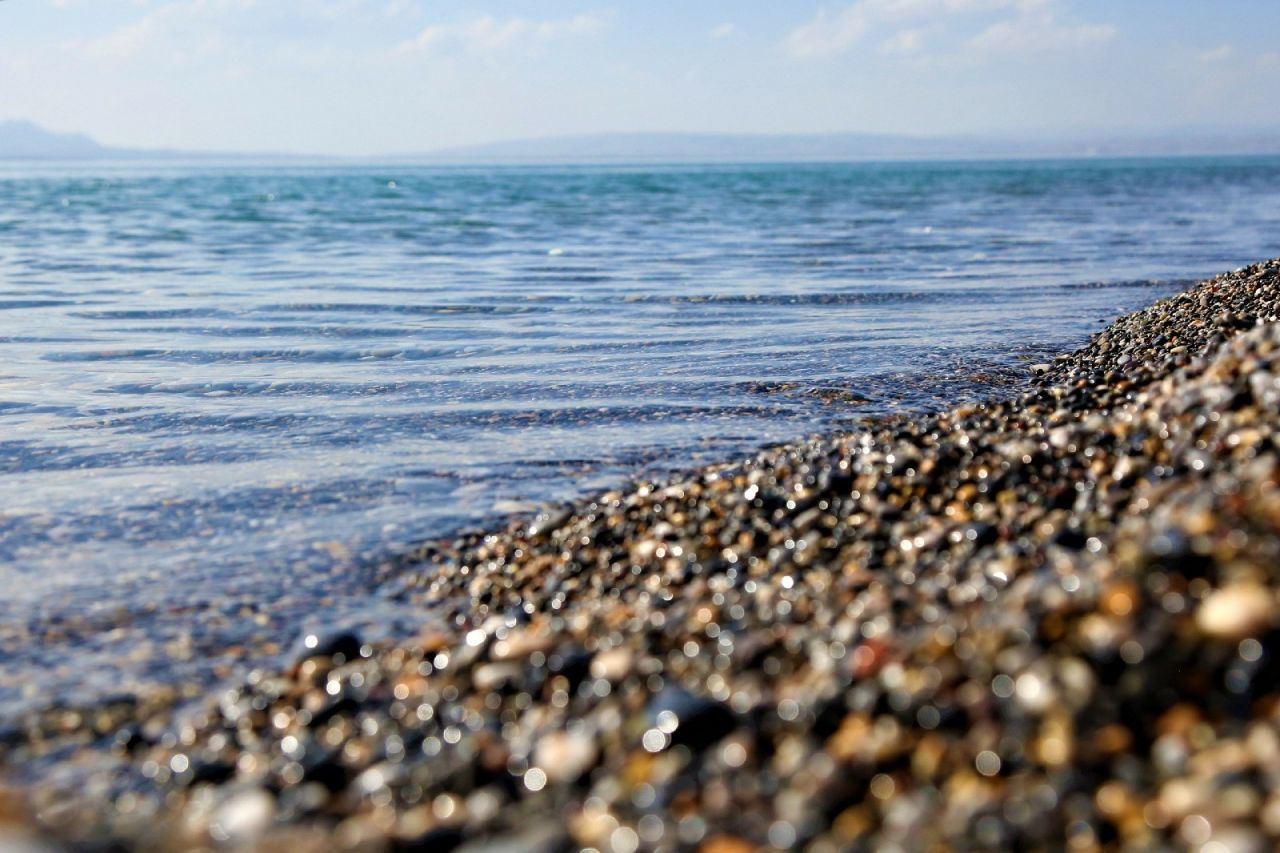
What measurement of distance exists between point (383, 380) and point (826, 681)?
27.4 ft

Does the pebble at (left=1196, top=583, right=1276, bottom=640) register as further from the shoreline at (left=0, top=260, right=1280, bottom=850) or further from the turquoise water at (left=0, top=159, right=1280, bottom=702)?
the turquoise water at (left=0, top=159, right=1280, bottom=702)

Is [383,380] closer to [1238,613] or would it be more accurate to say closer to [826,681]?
[826,681]

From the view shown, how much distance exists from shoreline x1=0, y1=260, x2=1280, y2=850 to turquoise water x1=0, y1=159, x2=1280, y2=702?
3.08 ft

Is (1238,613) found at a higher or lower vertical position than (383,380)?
higher

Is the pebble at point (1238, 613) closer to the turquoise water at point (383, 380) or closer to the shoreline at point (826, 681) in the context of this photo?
the shoreline at point (826, 681)

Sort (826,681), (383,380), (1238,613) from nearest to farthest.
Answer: (1238,613) → (826,681) → (383,380)

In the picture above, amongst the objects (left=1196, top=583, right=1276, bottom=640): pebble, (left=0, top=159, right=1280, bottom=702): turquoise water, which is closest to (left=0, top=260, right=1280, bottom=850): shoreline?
(left=1196, top=583, right=1276, bottom=640): pebble

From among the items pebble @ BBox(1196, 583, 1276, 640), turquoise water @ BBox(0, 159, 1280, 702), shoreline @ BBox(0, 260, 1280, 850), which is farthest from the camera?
turquoise water @ BBox(0, 159, 1280, 702)

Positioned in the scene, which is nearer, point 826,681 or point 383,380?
point 826,681

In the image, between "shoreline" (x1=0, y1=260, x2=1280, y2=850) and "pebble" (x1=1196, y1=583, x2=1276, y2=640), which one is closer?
"shoreline" (x1=0, y1=260, x2=1280, y2=850)

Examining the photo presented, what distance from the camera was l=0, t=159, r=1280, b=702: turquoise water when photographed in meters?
6.25

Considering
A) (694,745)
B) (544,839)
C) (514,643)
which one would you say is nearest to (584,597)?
(514,643)

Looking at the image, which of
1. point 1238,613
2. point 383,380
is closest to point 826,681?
point 1238,613

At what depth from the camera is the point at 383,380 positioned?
11.4 m
